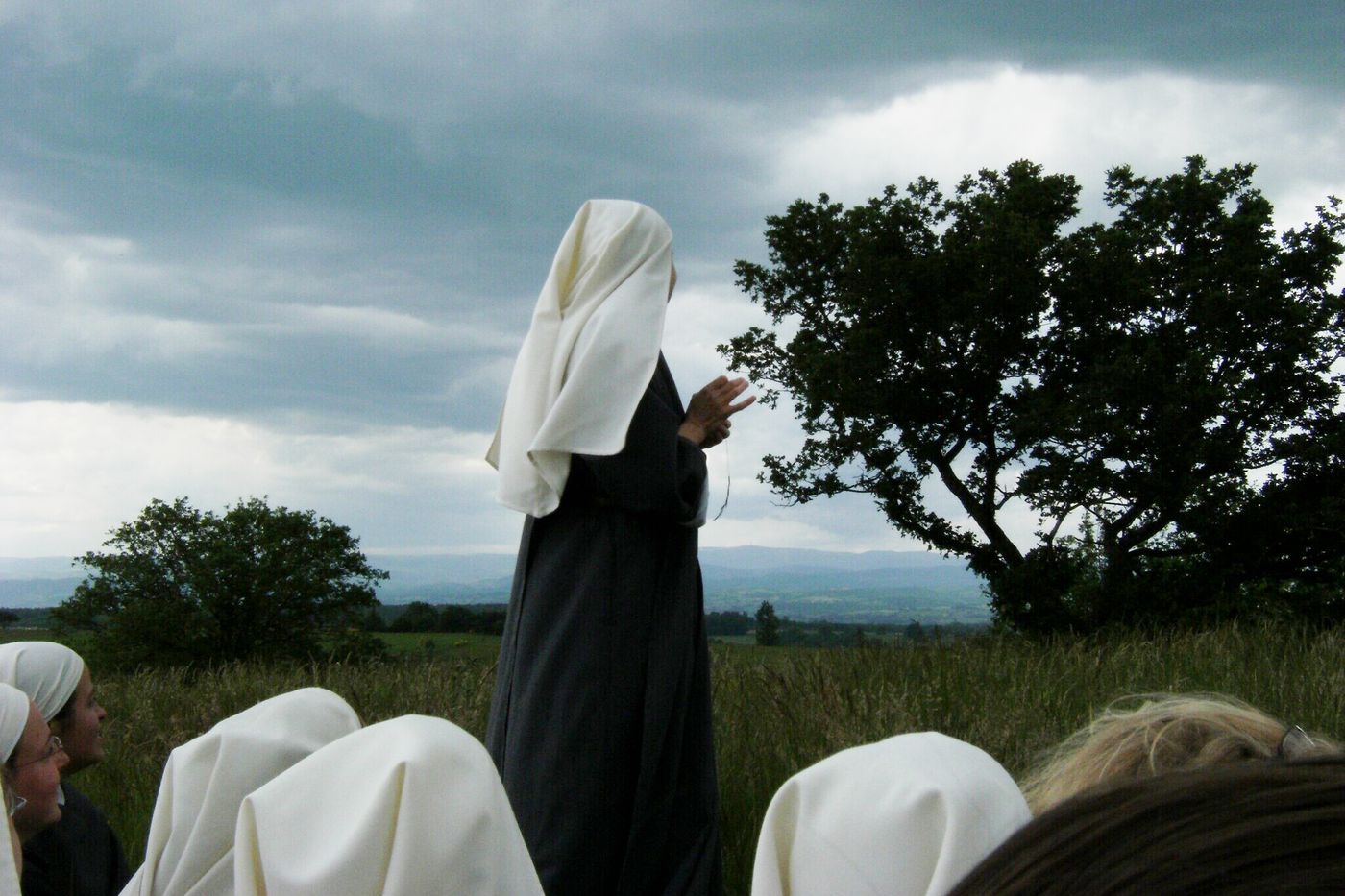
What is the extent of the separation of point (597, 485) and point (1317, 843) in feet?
11.2

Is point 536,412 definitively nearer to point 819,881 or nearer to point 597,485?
point 597,485

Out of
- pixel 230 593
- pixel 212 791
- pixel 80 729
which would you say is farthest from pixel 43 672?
pixel 230 593

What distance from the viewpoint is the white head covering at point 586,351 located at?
12.3 feet

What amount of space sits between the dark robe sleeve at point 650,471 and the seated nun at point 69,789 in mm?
1763

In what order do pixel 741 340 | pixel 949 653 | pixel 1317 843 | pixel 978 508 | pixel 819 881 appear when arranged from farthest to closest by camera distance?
pixel 741 340 → pixel 978 508 → pixel 949 653 → pixel 819 881 → pixel 1317 843

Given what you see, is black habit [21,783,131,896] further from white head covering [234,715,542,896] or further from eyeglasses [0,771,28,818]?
white head covering [234,715,542,896]

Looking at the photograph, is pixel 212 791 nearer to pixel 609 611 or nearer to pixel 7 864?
pixel 7 864

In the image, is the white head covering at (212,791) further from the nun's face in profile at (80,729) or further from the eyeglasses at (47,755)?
the nun's face in profile at (80,729)

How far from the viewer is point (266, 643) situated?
39.0 feet

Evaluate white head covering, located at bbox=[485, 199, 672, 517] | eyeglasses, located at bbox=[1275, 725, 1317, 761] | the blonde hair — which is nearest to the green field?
white head covering, located at bbox=[485, 199, 672, 517]

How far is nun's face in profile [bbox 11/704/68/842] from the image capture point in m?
3.22

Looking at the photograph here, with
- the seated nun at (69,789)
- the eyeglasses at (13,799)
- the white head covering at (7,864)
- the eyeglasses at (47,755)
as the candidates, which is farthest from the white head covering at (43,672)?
the white head covering at (7,864)

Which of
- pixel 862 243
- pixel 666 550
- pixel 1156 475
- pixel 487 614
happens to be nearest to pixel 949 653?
pixel 666 550

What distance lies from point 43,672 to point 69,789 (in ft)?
1.25
